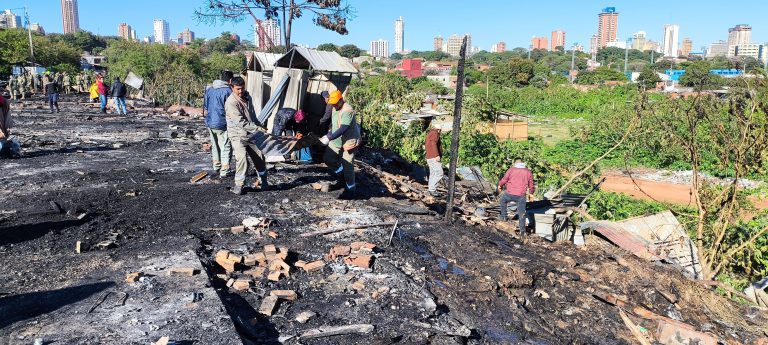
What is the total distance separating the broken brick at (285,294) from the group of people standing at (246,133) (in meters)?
2.91

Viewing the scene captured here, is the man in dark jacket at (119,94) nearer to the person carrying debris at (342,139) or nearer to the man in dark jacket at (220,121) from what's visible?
the man in dark jacket at (220,121)

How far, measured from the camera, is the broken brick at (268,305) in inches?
155

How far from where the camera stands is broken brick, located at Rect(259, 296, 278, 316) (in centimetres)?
394

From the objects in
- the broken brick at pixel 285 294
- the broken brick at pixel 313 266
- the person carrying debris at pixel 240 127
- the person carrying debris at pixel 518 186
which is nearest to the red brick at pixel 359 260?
the broken brick at pixel 313 266

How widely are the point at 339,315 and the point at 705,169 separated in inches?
627

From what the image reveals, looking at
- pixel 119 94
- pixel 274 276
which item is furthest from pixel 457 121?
pixel 119 94

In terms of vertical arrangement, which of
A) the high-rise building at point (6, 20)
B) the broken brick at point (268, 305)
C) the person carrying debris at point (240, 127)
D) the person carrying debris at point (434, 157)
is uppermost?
the high-rise building at point (6, 20)

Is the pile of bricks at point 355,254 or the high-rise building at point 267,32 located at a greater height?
the high-rise building at point 267,32

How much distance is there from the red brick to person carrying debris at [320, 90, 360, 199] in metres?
2.19

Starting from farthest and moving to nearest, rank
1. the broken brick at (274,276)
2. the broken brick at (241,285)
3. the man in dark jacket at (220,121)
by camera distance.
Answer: the man in dark jacket at (220,121) → the broken brick at (274,276) → the broken brick at (241,285)

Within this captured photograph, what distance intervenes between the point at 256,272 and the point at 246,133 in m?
2.67

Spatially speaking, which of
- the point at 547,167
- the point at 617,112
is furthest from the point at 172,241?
the point at 617,112

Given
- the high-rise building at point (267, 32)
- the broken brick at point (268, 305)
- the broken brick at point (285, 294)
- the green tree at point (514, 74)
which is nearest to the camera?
the broken brick at point (268, 305)

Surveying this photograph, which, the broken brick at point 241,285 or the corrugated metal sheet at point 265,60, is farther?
the corrugated metal sheet at point 265,60
